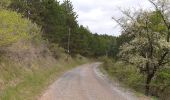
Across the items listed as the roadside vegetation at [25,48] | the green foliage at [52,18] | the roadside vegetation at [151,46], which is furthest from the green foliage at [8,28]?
the green foliage at [52,18]

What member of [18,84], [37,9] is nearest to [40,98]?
[18,84]

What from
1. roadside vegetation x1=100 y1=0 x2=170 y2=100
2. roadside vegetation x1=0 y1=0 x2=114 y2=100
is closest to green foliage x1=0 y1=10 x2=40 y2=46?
roadside vegetation x1=0 y1=0 x2=114 y2=100

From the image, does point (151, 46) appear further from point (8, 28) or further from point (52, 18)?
point (52, 18)

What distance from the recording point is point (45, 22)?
60781 mm

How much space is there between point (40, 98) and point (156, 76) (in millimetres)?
12657

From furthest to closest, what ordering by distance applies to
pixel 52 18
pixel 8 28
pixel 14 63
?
1. pixel 52 18
2. pixel 14 63
3. pixel 8 28

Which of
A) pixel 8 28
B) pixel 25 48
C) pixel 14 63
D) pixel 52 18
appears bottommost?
pixel 14 63

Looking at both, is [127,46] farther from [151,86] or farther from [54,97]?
Answer: [54,97]

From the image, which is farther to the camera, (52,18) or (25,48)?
(52,18)

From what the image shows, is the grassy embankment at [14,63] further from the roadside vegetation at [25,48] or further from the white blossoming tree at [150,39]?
the white blossoming tree at [150,39]

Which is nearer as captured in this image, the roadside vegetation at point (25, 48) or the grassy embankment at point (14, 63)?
the grassy embankment at point (14, 63)

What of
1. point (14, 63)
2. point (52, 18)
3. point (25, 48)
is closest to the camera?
point (14, 63)

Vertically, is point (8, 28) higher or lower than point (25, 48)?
higher

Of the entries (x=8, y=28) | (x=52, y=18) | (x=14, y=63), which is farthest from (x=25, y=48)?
(x=52, y=18)
